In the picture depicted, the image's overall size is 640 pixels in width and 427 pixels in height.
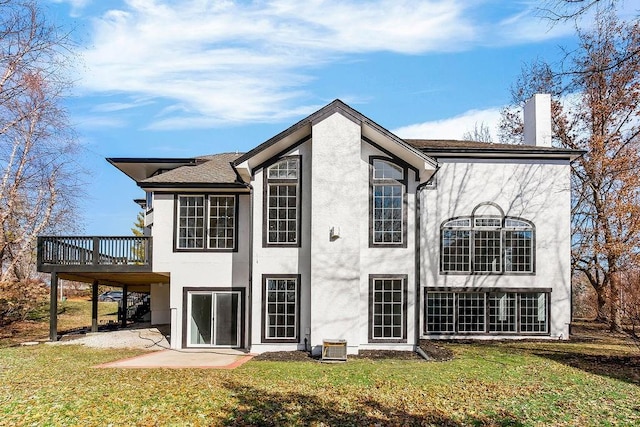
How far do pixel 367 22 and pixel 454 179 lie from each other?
803 centimetres

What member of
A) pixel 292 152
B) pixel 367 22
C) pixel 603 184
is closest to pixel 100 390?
pixel 292 152

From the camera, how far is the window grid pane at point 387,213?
612 inches

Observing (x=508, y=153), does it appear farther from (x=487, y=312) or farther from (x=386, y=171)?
(x=487, y=312)

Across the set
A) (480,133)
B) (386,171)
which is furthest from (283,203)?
(480,133)

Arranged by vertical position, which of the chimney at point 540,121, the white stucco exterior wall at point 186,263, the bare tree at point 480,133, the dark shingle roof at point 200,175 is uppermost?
the bare tree at point 480,133

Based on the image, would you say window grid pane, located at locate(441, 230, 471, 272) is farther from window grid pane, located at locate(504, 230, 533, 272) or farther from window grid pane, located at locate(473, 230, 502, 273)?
window grid pane, located at locate(504, 230, 533, 272)

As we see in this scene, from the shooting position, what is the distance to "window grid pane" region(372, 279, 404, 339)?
15.2m

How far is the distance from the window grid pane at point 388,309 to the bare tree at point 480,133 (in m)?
24.2

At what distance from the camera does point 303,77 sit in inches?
545

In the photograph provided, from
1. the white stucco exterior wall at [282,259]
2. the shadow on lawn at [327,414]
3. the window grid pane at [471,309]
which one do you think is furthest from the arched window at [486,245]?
the shadow on lawn at [327,414]

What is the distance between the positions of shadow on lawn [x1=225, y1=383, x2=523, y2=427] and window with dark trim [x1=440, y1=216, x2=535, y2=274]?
983 centimetres

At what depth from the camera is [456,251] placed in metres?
18.3

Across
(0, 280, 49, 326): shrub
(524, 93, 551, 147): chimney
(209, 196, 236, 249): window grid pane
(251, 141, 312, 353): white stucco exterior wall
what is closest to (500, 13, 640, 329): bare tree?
(524, 93, 551, 147): chimney

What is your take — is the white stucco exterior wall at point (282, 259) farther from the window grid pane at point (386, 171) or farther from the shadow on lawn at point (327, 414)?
the shadow on lawn at point (327, 414)
